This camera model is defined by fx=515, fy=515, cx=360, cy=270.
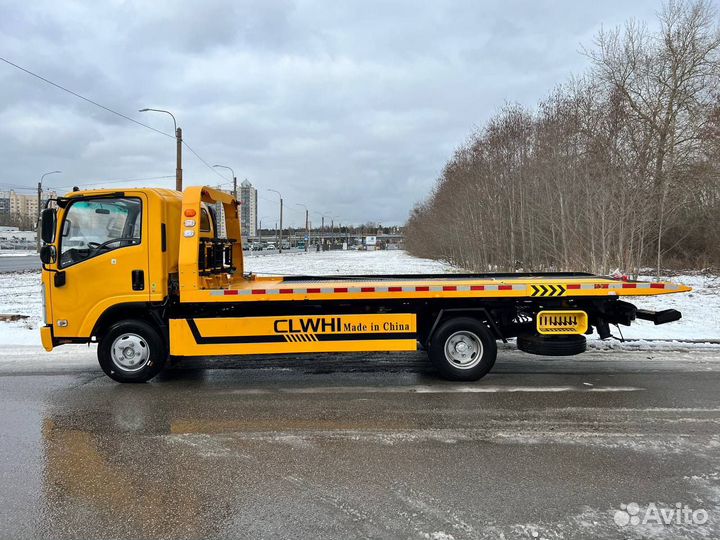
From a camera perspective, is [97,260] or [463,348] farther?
[463,348]

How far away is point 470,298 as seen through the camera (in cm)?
669

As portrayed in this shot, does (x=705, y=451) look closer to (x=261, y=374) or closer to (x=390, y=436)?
(x=390, y=436)

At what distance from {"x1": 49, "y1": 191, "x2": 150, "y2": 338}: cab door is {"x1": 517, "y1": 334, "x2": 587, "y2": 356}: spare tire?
4995 millimetres

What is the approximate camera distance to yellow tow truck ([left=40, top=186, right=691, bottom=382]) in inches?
255

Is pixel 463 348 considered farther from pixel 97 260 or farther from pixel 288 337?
pixel 97 260

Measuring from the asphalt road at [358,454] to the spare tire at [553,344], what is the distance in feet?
1.18

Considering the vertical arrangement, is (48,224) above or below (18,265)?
above

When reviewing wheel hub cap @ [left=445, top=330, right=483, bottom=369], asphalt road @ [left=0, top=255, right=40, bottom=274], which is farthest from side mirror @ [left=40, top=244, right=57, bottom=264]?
asphalt road @ [left=0, top=255, right=40, bottom=274]

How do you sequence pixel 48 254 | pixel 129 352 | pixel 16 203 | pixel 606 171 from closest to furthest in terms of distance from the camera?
pixel 48 254 → pixel 129 352 → pixel 606 171 → pixel 16 203

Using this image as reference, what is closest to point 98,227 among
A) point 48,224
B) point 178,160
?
point 48,224

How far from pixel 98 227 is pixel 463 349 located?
4.93m

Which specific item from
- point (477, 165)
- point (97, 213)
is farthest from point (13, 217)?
point (97, 213)

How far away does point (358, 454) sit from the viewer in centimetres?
435

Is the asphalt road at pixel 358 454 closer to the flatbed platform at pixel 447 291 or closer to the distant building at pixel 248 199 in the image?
the flatbed platform at pixel 447 291
